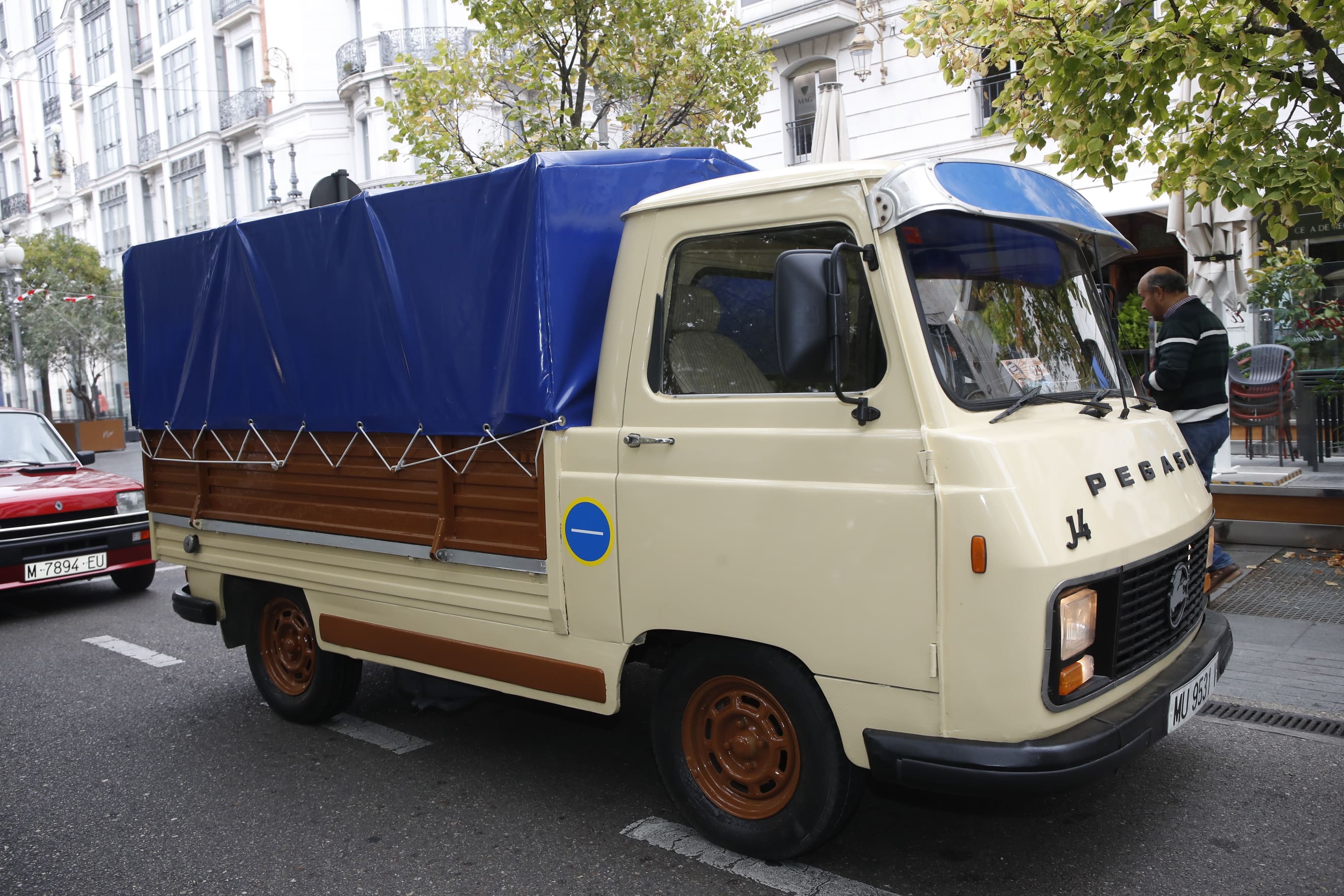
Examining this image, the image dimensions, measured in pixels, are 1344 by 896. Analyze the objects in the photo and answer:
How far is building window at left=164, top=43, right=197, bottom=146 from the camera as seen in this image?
128 ft

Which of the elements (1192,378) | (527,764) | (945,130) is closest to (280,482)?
(527,764)

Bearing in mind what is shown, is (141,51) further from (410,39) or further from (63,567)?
(63,567)

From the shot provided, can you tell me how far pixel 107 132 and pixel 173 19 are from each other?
26.7ft

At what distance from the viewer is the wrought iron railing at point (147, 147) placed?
4178 centimetres

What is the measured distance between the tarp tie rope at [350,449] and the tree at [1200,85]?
3.87 m

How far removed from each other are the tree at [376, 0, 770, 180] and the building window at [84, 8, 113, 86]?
131 ft

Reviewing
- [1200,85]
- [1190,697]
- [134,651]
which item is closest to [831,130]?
[1200,85]

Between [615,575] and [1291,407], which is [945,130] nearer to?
[1291,407]

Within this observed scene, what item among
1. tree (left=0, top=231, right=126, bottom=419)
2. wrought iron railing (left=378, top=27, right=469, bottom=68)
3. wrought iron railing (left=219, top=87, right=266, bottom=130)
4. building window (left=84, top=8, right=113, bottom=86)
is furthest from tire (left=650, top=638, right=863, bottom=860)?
building window (left=84, top=8, right=113, bottom=86)

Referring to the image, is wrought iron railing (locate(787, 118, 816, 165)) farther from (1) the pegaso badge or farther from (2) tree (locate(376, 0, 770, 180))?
(1) the pegaso badge

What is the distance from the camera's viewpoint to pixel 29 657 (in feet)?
23.2

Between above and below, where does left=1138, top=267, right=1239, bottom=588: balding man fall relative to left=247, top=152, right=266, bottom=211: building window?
below

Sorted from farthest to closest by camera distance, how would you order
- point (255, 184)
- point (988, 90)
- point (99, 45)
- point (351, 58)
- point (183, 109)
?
point (99, 45)
point (183, 109)
point (255, 184)
point (351, 58)
point (988, 90)

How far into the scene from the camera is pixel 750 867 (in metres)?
3.55
